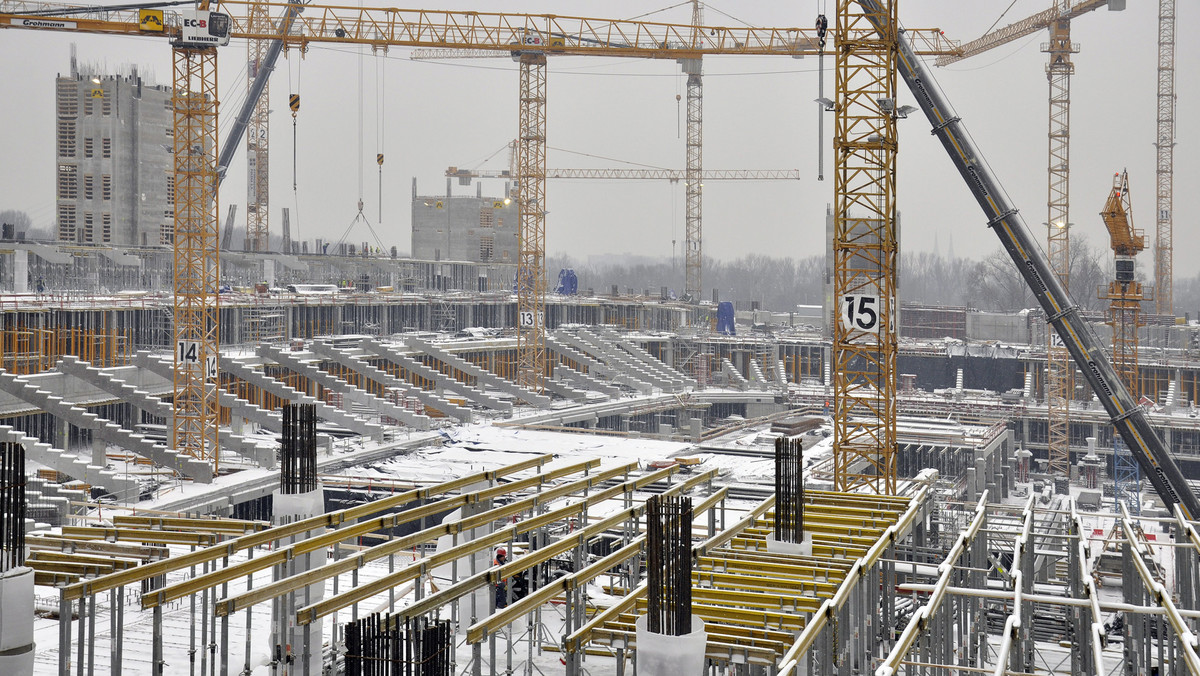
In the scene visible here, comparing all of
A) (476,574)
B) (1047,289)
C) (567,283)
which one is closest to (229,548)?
(476,574)

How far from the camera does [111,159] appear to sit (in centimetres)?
6412

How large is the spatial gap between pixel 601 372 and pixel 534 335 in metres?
4.34

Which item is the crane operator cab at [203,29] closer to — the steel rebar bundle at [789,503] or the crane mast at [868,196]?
the crane mast at [868,196]

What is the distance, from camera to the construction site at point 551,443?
1091cm

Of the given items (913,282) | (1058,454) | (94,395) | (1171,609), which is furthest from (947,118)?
(913,282)

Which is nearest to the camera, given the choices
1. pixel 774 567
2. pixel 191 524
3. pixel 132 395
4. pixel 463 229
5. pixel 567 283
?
pixel 774 567

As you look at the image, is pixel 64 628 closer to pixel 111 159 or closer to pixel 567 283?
pixel 111 159

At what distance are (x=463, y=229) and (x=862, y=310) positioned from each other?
75.1 m

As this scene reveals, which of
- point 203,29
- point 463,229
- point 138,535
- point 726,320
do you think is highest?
point 203,29

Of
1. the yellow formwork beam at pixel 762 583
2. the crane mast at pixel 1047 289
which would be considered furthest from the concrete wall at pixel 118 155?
the yellow formwork beam at pixel 762 583

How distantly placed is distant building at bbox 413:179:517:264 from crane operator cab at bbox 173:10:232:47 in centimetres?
6112

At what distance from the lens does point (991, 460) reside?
35.1 m

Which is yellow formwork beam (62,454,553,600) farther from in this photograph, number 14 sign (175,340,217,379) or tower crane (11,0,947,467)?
number 14 sign (175,340,217,379)

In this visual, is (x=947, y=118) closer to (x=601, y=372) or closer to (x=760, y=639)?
(x=760, y=639)
